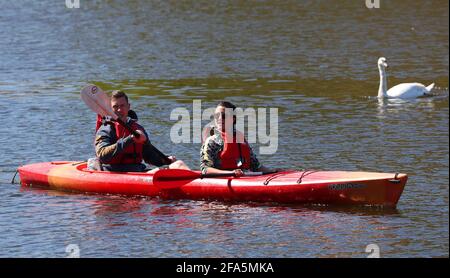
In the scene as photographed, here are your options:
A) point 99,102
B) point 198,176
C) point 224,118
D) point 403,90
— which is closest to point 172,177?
point 198,176

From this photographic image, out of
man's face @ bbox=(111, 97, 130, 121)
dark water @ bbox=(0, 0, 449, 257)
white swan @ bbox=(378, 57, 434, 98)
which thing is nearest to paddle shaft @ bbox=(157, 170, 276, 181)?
dark water @ bbox=(0, 0, 449, 257)

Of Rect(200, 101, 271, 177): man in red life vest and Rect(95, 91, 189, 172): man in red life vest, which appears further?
Rect(95, 91, 189, 172): man in red life vest

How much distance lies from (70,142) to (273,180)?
459cm

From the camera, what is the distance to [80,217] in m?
11.8

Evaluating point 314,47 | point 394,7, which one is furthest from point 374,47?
point 394,7

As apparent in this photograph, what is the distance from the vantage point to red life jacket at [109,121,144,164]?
40.7 feet

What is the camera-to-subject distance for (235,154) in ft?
40.2

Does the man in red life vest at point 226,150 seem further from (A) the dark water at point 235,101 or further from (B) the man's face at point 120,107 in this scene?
(B) the man's face at point 120,107

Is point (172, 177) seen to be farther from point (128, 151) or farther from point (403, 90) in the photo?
point (403, 90)

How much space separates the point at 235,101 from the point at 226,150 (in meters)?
6.45

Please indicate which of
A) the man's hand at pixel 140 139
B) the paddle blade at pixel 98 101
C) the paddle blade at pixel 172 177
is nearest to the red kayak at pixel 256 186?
the paddle blade at pixel 172 177

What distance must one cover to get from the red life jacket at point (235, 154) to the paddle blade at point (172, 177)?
0.32 meters

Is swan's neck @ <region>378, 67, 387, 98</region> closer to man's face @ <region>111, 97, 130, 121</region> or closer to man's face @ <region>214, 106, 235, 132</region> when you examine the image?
man's face @ <region>214, 106, 235, 132</region>

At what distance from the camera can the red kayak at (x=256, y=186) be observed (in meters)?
11.6
